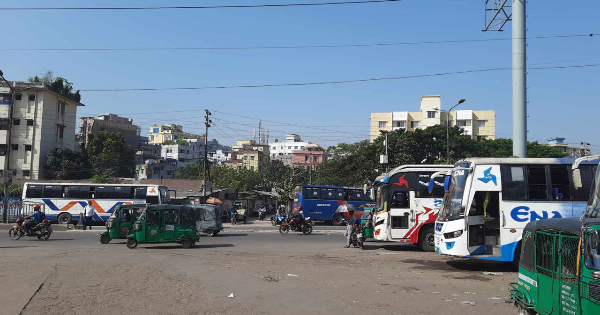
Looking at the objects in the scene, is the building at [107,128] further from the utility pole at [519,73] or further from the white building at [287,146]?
the utility pole at [519,73]

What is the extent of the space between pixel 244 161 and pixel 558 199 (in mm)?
94057

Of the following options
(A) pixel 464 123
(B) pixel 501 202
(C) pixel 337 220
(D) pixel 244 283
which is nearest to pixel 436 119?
(A) pixel 464 123

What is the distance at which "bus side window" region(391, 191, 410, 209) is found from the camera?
17609 millimetres

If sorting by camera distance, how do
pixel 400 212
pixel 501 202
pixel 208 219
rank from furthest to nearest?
pixel 208 219 → pixel 400 212 → pixel 501 202

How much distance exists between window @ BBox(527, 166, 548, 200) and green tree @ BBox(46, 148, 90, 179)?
54764 millimetres

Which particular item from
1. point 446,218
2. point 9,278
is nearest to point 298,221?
point 446,218

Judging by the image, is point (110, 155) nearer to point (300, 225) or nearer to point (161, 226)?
→ point (300, 225)

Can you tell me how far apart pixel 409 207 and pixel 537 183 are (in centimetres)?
517

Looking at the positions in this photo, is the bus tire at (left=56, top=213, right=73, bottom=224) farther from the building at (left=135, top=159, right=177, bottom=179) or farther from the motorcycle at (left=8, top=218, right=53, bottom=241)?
the building at (left=135, top=159, right=177, bottom=179)

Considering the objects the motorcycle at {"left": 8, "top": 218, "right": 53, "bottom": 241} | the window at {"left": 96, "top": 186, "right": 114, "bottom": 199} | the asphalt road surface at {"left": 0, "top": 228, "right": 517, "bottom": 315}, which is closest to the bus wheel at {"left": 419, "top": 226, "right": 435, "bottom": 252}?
the asphalt road surface at {"left": 0, "top": 228, "right": 517, "bottom": 315}

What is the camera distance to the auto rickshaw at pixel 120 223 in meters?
19.9

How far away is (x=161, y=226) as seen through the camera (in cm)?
1775

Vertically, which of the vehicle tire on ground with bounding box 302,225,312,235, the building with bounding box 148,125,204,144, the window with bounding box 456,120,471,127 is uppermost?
the building with bounding box 148,125,204,144

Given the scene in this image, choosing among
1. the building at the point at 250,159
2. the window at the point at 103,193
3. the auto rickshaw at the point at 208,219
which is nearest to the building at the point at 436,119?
the building at the point at 250,159
